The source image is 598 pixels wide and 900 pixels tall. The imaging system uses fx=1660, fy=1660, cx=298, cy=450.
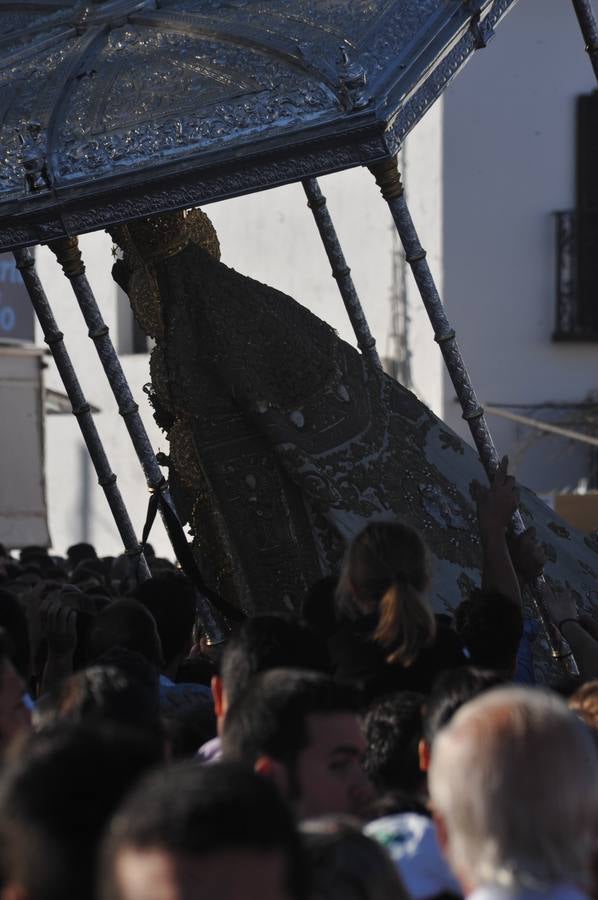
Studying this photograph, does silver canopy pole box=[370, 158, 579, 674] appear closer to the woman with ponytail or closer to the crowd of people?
the crowd of people

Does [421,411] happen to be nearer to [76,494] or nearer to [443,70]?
[443,70]

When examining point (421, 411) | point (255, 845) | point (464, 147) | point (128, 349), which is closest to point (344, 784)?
point (255, 845)

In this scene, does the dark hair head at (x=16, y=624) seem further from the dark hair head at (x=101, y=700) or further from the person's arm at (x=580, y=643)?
the person's arm at (x=580, y=643)

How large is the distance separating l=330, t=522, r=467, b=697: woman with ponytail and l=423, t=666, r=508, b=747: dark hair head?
0.65 m

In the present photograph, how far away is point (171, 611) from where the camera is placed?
502 centimetres

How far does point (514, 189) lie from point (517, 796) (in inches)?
589

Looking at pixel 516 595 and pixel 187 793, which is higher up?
pixel 516 595

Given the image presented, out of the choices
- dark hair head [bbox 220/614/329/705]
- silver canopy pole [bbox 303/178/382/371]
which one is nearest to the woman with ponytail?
dark hair head [bbox 220/614/329/705]

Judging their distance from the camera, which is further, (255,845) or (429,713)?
(429,713)

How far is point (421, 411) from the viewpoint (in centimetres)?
658

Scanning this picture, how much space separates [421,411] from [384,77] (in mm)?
1705

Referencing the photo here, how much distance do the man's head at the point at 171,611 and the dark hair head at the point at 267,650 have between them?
59.2 inches

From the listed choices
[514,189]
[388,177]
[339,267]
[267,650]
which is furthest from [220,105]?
[514,189]

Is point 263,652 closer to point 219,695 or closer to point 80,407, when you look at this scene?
point 219,695
